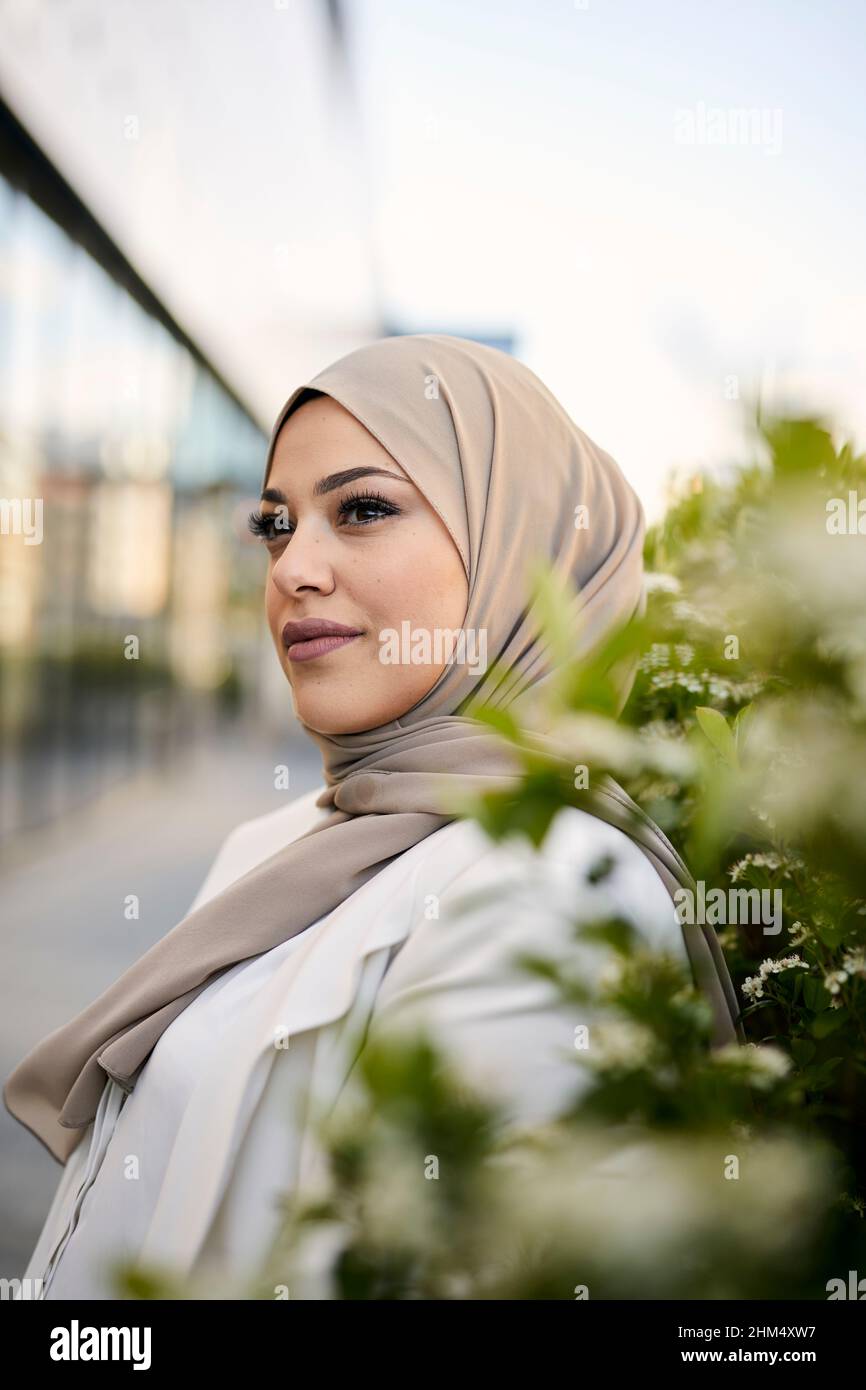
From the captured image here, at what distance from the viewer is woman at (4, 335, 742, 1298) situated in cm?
92

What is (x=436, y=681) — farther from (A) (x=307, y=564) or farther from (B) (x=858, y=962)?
(B) (x=858, y=962)

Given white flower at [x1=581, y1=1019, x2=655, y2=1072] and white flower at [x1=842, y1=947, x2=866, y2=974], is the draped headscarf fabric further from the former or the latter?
white flower at [x1=581, y1=1019, x2=655, y2=1072]

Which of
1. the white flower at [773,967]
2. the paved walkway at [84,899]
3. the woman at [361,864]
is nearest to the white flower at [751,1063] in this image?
the woman at [361,864]

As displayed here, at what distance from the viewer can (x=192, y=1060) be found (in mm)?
1044

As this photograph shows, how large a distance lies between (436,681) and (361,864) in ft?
0.80

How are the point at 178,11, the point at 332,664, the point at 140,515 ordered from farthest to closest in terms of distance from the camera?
the point at 140,515, the point at 178,11, the point at 332,664

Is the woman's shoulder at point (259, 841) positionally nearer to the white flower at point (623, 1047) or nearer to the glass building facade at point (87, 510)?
the white flower at point (623, 1047)

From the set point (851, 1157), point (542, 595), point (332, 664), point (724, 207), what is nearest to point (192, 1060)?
point (332, 664)

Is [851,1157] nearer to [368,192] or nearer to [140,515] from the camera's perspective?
[140,515]

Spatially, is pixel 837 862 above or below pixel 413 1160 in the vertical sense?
above

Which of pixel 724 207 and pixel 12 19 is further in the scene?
pixel 12 19

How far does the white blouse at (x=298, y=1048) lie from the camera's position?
0.83 metres

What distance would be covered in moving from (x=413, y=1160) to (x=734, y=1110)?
6.8 inches

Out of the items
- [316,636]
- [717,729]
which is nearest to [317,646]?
[316,636]
